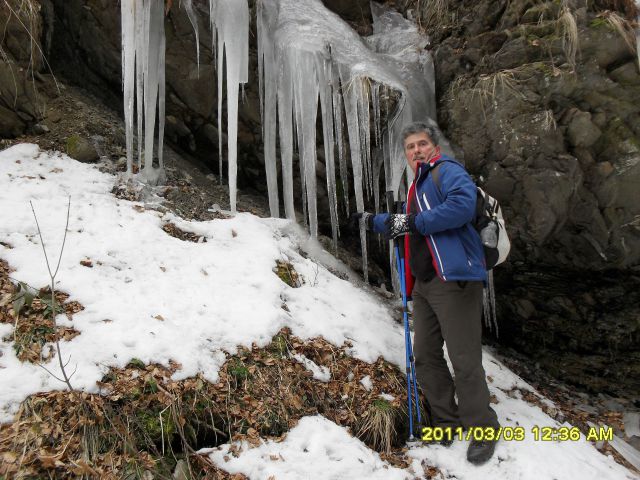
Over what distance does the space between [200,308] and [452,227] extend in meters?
2.01

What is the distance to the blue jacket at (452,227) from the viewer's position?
2.84 metres

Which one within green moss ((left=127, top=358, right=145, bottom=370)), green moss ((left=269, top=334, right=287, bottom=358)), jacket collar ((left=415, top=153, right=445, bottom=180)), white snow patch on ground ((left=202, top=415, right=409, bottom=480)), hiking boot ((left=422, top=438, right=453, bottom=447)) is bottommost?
hiking boot ((left=422, top=438, right=453, bottom=447))

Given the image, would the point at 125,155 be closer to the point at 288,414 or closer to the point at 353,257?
the point at 353,257

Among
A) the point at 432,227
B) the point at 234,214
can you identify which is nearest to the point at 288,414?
the point at 432,227

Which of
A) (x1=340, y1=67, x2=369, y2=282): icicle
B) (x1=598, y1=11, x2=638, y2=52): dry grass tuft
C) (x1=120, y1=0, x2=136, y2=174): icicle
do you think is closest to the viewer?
(x1=120, y1=0, x2=136, y2=174): icicle

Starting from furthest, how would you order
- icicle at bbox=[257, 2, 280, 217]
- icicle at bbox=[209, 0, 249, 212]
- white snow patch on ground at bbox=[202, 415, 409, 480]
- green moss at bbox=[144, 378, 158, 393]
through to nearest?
icicle at bbox=[257, 2, 280, 217]
icicle at bbox=[209, 0, 249, 212]
green moss at bbox=[144, 378, 158, 393]
white snow patch on ground at bbox=[202, 415, 409, 480]

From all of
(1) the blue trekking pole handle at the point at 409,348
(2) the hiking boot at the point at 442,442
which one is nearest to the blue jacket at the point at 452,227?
(1) the blue trekking pole handle at the point at 409,348

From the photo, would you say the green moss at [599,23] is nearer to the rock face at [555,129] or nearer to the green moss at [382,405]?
the rock face at [555,129]

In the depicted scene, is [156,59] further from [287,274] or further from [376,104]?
[287,274]

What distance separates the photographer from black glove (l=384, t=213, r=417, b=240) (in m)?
3.04

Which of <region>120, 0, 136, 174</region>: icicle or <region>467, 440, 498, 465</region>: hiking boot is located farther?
<region>120, 0, 136, 174</region>: icicle

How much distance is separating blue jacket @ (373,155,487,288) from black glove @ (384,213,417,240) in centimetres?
7

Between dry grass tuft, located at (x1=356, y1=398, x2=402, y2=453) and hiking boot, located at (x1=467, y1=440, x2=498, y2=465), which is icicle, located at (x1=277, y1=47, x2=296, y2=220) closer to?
dry grass tuft, located at (x1=356, y1=398, x2=402, y2=453)

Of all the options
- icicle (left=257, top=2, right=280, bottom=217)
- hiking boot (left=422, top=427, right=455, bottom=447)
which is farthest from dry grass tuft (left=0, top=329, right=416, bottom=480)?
icicle (left=257, top=2, right=280, bottom=217)
